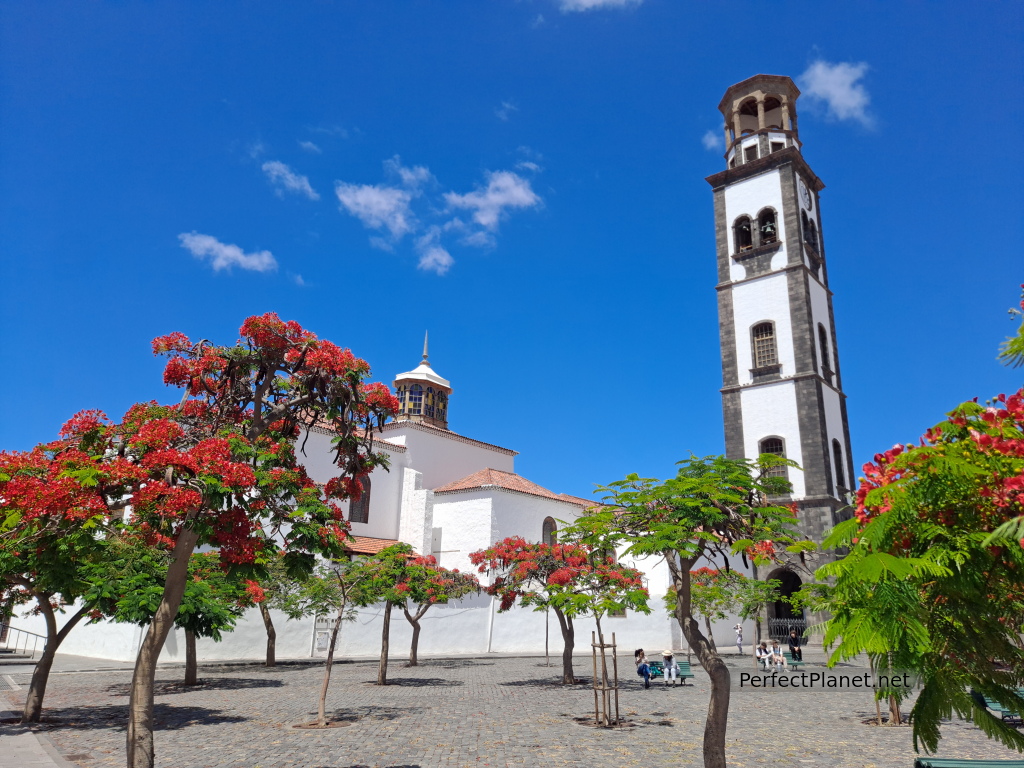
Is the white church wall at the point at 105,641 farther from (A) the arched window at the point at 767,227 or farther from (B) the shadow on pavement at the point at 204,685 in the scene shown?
(A) the arched window at the point at 767,227

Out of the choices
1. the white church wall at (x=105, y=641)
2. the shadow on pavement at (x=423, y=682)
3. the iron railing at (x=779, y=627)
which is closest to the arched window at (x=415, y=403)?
the white church wall at (x=105, y=641)

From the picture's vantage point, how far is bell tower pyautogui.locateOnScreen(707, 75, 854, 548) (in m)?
29.9

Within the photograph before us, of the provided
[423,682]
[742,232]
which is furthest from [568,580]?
[742,232]

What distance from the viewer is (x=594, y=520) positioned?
349 inches

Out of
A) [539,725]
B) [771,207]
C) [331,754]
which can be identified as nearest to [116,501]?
[331,754]

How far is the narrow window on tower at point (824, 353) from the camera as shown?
31744mm

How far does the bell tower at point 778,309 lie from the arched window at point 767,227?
1.9 inches

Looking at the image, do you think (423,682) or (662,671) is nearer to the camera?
(423,682)

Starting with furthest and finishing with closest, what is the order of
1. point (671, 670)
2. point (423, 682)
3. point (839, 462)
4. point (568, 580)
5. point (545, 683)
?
point (839, 462), point (671, 670), point (423, 682), point (545, 683), point (568, 580)

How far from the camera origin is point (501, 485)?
34906mm

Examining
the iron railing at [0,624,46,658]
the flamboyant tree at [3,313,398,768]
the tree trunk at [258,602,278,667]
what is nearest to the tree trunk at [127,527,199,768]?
the flamboyant tree at [3,313,398,768]

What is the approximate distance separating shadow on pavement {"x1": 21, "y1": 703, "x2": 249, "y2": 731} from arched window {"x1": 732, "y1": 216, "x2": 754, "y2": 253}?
29728 millimetres

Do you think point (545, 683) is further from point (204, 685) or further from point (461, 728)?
point (204, 685)

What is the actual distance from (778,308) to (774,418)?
5.17 metres
